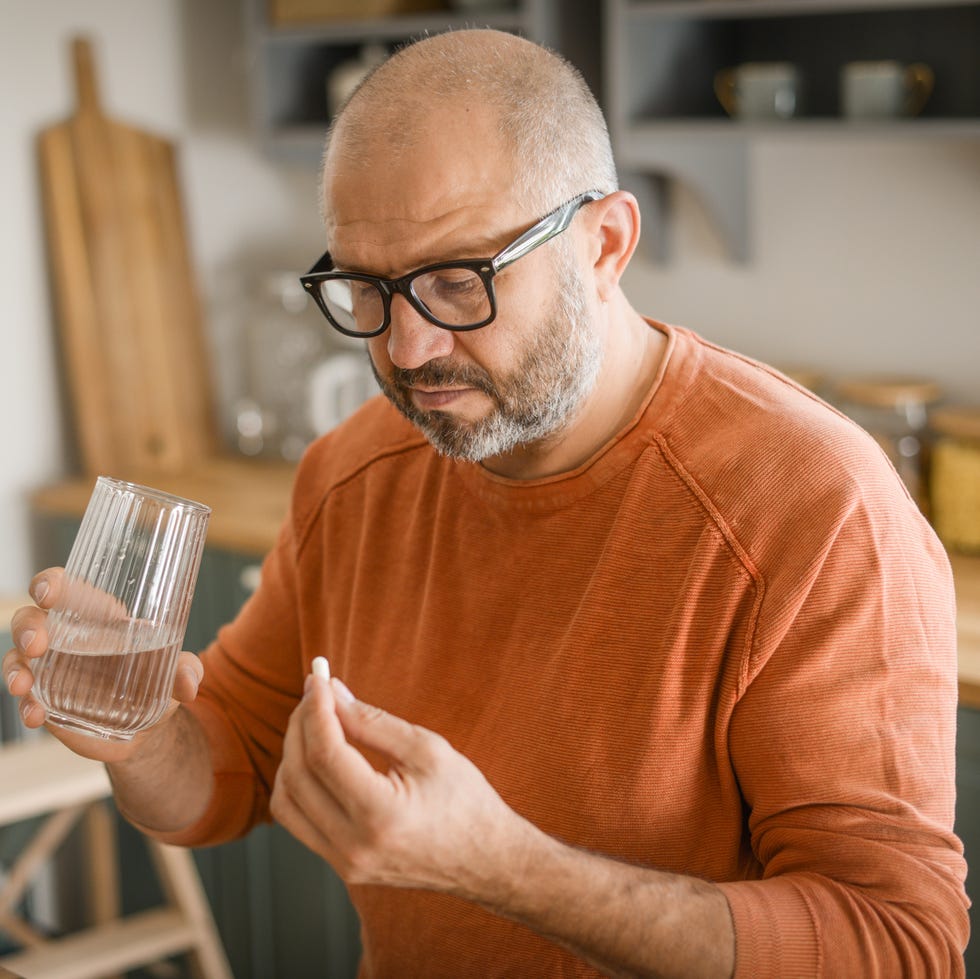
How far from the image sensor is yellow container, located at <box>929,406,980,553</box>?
6.70ft

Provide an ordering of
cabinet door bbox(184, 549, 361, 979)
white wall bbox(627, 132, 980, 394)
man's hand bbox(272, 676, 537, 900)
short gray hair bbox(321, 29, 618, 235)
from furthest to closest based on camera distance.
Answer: cabinet door bbox(184, 549, 361, 979) < white wall bbox(627, 132, 980, 394) < short gray hair bbox(321, 29, 618, 235) < man's hand bbox(272, 676, 537, 900)

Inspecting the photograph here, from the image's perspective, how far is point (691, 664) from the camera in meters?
1.09

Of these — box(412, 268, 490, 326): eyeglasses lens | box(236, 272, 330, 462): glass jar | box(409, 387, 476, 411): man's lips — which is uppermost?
box(412, 268, 490, 326): eyeglasses lens

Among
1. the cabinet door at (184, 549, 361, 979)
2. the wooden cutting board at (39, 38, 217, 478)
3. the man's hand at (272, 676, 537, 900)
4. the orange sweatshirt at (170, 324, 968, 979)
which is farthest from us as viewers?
the wooden cutting board at (39, 38, 217, 478)

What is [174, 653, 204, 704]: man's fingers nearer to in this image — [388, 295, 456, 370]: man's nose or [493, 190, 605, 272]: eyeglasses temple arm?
[388, 295, 456, 370]: man's nose

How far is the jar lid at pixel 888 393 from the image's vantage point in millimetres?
2125

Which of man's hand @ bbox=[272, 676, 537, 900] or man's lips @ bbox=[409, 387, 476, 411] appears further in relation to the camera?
man's lips @ bbox=[409, 387, 476, 411]

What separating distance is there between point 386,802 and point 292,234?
7.81 ft

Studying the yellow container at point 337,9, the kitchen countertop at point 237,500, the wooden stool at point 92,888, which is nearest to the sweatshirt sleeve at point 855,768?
the kitchen countertop at point 237,500

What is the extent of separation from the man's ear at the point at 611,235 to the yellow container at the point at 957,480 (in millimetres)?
1038

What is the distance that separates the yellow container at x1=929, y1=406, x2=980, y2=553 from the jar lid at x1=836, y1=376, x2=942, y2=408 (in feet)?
0.14

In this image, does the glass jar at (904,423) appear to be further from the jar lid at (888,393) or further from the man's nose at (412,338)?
the man's nose at (412,338)

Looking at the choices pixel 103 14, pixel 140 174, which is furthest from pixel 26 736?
pixel 103 14

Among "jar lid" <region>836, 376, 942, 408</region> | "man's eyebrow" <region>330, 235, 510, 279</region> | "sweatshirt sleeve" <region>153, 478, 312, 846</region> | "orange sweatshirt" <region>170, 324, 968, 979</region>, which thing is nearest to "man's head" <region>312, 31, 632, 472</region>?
"man's eyebrow" <region>330, 235, 510, 279</region>
